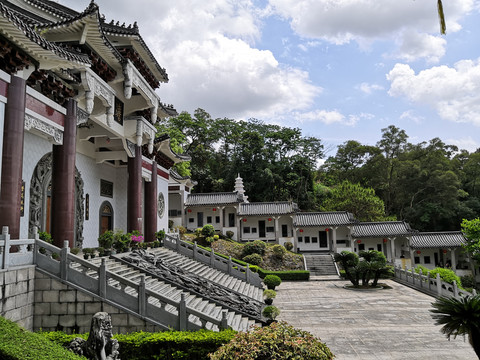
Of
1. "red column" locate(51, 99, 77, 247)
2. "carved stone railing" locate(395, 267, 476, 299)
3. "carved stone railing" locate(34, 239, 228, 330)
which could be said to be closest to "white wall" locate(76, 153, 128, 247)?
"red column" locate(51, 99, 77, 247)

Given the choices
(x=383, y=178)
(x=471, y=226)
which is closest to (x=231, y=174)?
(x=383, y=178)

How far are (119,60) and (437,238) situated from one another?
31620mm

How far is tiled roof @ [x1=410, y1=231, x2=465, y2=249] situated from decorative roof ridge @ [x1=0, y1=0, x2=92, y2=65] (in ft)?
105

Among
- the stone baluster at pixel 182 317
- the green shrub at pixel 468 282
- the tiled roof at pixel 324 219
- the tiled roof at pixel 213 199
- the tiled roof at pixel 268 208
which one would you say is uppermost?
the tiled roof at pixel 213 199

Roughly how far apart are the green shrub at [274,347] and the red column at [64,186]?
8169 mm

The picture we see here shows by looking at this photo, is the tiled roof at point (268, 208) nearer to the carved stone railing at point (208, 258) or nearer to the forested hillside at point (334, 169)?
the forested hillside at point (334, 169)

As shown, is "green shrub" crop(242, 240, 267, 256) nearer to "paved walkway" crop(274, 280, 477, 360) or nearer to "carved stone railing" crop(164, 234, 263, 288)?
"paved walkway" crop(274, 280, 477, 360)

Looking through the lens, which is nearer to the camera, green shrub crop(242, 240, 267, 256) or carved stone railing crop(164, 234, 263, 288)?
carved stone railing crop(164, 234, 263, 288)

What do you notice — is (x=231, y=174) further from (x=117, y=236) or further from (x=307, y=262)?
(x=117, y=236)

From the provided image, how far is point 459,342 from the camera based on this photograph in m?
10.5

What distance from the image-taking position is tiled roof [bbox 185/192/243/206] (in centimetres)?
3888

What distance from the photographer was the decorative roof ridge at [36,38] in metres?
8.29

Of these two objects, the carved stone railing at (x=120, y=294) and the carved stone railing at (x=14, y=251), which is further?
the carved stone railing at (x=120, y=294)

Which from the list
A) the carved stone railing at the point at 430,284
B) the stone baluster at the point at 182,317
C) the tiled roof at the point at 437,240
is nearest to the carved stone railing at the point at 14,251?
the stone baluster at the point at 182,317
